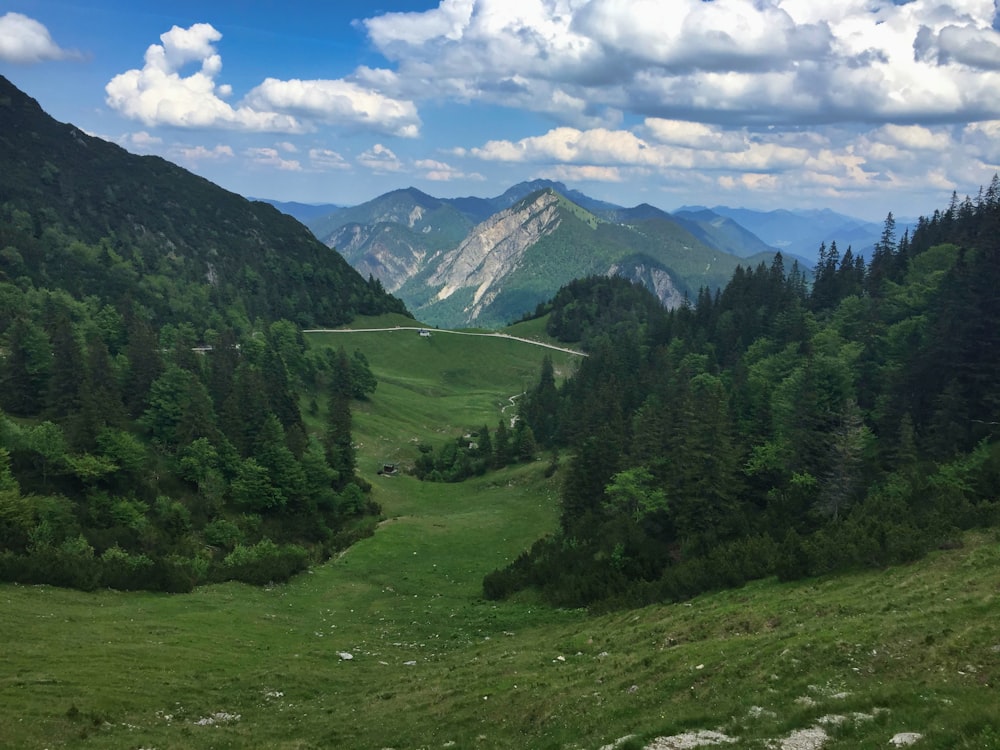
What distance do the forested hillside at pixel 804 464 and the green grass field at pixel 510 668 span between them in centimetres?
397

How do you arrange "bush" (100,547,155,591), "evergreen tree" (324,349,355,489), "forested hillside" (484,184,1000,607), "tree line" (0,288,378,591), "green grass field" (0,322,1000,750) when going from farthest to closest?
"evergreen tree" (324,349,355,489) < "tree line" (0,288,378,591) < "bush" (100,547,155,591) < "forested hillside" (484,184,1000,607) < "green grass field" (0,322,1000,750)

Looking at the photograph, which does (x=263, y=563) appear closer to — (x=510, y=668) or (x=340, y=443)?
(x=510, y=668)

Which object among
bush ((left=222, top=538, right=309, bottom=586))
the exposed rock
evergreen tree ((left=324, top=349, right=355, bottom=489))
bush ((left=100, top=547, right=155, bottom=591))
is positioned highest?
the exposed rock

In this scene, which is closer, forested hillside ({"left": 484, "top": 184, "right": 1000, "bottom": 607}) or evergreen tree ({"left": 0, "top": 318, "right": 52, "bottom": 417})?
forested hillside ({"left": 484, "top": 184, "right": 1000, "bottom": 607})

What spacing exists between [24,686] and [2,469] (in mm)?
41076

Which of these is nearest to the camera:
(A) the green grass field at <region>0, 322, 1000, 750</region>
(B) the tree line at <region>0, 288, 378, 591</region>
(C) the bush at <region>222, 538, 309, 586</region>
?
(A) the green grass field at <region>0, 322, 1000, 750</region>

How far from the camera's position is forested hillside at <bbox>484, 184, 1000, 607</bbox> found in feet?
155

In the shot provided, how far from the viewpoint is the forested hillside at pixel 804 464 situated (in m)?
47.1

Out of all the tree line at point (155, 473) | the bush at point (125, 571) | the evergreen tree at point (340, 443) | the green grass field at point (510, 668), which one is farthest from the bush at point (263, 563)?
the evergreen tree at point (340, 443)

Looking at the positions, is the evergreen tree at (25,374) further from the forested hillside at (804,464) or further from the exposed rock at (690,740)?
the exposed rock at (690,740)

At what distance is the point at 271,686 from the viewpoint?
34.1 m

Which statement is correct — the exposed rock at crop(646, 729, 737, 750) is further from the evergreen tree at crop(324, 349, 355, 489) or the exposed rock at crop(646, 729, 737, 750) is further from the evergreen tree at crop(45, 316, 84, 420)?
the evergreen tree at crop(45, 316, 84, 420)

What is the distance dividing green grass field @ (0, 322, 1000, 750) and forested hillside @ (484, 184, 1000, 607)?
13.0 ft

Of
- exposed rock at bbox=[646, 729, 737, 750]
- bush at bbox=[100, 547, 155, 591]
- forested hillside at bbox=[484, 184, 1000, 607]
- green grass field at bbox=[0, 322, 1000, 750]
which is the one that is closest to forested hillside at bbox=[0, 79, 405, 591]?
bush at bbox=[100, 547, 155, 591]
